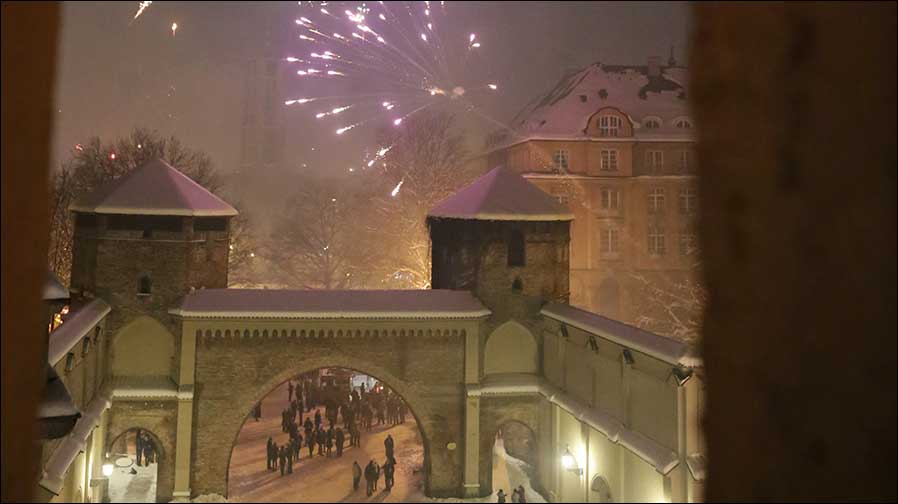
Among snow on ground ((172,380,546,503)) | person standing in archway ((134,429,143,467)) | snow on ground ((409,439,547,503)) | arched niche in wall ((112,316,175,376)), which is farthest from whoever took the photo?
person standing in archway ((134,429,143,467))

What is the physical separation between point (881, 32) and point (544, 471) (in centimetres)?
1821

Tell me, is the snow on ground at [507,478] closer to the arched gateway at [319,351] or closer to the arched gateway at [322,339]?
the arched gateway at [322,339]

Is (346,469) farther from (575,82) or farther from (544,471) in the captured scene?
(575,82)

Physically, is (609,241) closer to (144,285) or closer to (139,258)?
(144,285)

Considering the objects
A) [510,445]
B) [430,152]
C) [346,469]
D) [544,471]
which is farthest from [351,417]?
[430,152]

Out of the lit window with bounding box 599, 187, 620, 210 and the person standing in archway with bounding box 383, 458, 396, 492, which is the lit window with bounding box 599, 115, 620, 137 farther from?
the person standing in archway with bounding box 383, 458, 396, 492

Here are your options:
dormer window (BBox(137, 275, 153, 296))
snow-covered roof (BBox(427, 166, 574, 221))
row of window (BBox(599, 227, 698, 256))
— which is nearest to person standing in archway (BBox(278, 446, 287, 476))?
dormer window (BBox(137, 275, 153, 296))

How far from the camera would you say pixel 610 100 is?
36.3m

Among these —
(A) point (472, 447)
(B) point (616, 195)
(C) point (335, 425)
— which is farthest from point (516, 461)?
(B) point (616, 195)

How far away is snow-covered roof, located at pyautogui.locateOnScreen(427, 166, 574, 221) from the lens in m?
19.3

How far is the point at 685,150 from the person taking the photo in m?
34.1

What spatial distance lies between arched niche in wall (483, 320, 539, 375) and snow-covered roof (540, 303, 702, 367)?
3.43 feet

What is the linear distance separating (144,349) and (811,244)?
753 inches

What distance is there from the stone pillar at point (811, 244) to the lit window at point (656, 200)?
112 ft
